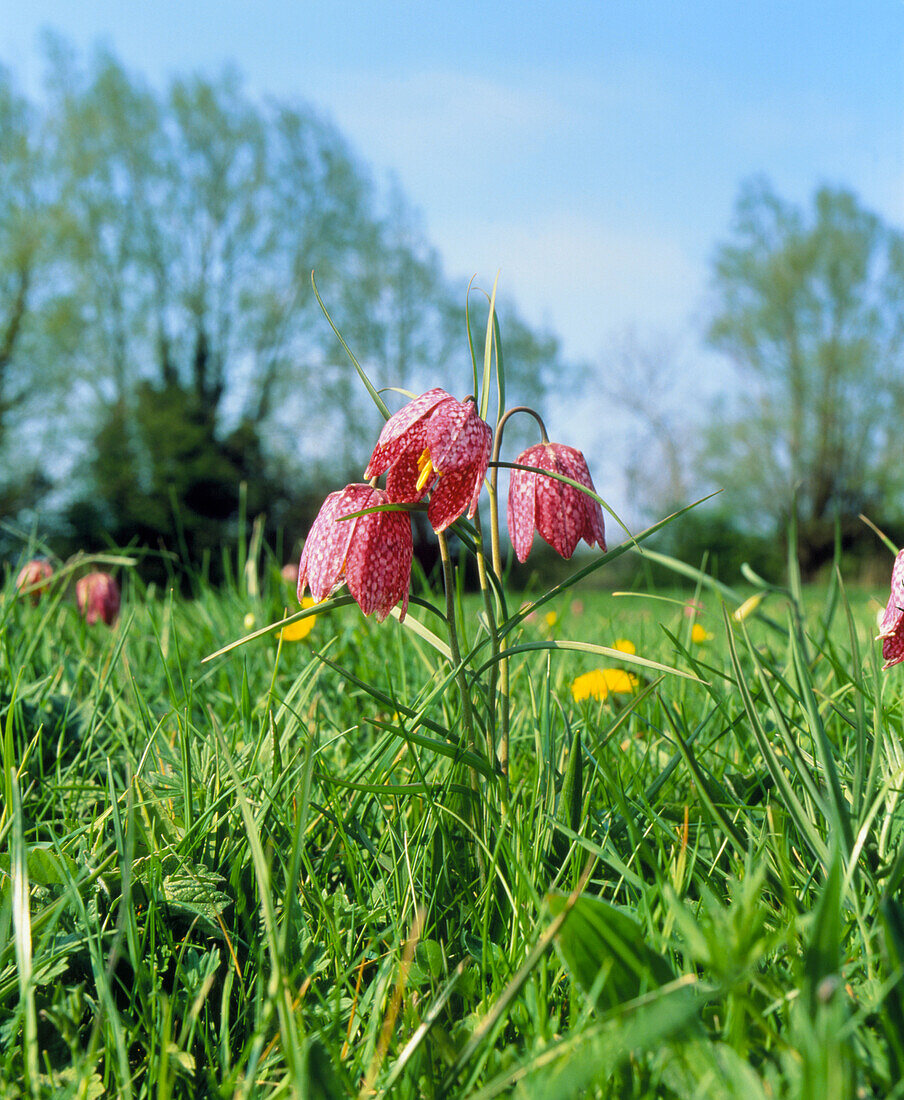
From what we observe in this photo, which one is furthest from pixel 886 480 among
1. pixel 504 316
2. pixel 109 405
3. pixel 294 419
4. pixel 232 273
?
pixel 109 405

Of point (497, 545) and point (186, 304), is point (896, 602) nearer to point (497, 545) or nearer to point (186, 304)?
point (497, 545)

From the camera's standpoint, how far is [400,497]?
2.26 ft

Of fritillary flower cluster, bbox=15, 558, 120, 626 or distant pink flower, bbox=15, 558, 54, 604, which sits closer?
distant pink flower, bbox=15, 558, 54, 604

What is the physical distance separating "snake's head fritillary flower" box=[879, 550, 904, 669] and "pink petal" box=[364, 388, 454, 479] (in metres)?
0.42

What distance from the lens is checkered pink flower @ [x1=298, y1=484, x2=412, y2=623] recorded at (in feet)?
2.17

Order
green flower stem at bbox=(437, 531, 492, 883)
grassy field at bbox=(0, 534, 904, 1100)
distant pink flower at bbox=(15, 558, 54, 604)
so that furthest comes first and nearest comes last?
distant pink flower at bbox=(15, 558, 54, 604), green flower stem at bbox=(437, 531, 492, 883), grassy field at bbox=(0, 534, 904, 1100)

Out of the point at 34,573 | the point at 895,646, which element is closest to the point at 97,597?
the point at 34,573

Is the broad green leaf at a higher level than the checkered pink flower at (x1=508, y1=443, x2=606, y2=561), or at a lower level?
lower

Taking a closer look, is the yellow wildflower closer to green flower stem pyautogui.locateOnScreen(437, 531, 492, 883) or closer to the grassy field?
the grassy field

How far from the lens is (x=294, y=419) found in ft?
40.5

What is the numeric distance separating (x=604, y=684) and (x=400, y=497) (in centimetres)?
53

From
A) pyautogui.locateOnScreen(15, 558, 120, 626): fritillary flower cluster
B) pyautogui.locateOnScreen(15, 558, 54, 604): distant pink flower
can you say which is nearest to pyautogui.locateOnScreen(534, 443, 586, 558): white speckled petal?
pyautogui.locateOnScreen(15, 558, 54, 604): distant pink flower

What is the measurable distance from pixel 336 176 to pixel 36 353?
5.21m

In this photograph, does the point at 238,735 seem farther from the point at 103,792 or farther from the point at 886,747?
the point at 886,747
